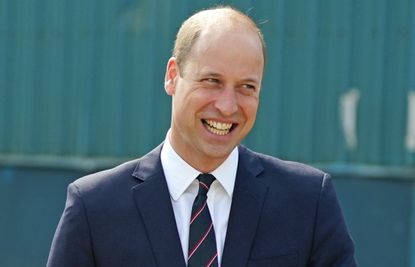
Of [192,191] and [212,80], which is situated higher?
[212,80]

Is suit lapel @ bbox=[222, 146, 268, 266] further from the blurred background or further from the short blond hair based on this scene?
the blurred background

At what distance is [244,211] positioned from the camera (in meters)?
2.88

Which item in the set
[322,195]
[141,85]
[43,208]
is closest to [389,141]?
[141,85]

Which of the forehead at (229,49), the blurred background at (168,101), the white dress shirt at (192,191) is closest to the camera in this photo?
the forehead at (229,49)

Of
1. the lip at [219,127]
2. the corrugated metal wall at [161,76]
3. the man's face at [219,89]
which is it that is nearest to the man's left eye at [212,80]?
the man's face at [219,89]

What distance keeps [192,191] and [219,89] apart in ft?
1.02

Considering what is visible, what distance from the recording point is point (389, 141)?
7227mm

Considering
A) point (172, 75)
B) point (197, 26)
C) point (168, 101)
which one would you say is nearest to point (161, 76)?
point (168, 101)

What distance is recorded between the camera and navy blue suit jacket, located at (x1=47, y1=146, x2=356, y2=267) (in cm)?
283

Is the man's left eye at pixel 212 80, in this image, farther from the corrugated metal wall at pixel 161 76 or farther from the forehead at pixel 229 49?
the corrugated metal wall at pixel 161 76

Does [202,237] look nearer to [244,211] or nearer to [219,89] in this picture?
[244,211]

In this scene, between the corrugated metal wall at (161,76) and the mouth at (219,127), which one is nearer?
the mouth at (219,127)

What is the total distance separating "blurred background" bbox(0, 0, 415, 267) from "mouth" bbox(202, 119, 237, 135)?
4.52m

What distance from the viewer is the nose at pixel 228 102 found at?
276 cm
